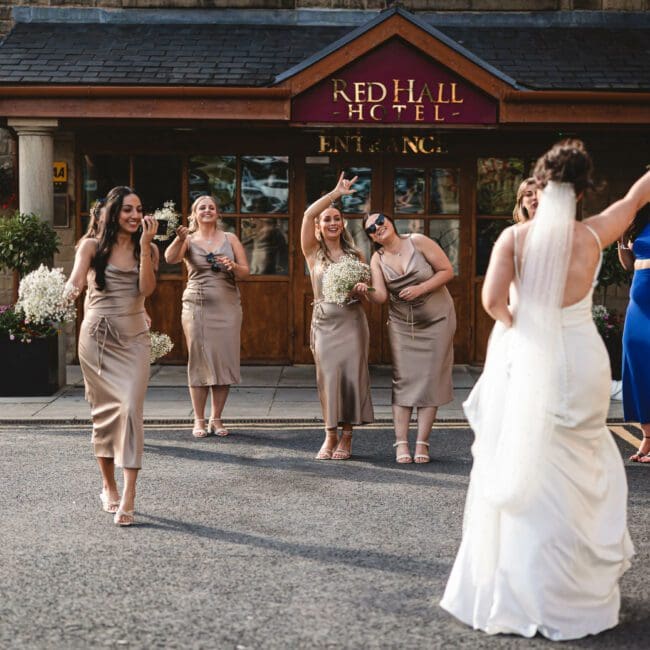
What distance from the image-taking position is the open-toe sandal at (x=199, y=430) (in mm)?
9570

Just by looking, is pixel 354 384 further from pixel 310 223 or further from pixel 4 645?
pixel 4 645

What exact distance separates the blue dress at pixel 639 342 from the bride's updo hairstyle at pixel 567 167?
3.70 m

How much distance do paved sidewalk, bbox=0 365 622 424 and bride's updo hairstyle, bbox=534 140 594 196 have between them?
5.51 m

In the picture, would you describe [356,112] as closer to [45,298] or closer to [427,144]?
[427,144]

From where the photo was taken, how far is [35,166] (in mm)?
11984

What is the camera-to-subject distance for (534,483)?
16.0ft

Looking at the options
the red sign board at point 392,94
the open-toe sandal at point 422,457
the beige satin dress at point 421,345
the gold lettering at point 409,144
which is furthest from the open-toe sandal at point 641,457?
the gold lettering at point 409,144

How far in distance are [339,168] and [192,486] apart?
6.97m

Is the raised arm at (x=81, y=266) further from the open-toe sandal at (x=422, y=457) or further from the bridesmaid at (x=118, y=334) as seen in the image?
the open-toe sandal at (x=422, y=457)

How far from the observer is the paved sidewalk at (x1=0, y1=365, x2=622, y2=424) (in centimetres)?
1038

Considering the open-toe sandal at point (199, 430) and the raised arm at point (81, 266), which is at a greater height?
the raised arm at point (81, 266)

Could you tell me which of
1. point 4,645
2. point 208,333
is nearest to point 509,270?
point 4,645

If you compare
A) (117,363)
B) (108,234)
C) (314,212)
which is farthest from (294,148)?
(117,363)

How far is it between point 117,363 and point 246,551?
1.49 meters
